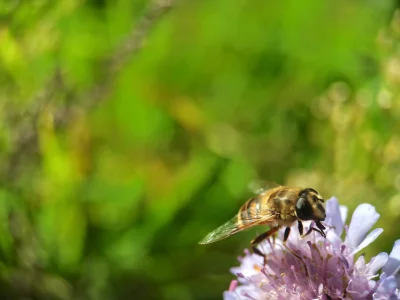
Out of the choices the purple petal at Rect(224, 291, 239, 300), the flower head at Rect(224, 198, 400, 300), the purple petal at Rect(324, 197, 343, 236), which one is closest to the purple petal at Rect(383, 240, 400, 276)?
the flower head at Rect(224, 198, 400, 300)

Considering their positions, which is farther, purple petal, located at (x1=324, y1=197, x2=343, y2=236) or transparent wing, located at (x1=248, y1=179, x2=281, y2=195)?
transparent wing, located at (x1=248, y1=179, x2=281, y2=195)

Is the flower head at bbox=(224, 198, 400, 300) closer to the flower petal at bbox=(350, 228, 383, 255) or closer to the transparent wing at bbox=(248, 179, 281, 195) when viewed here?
the flower petal at bbox=(350, 228, 383, 255)

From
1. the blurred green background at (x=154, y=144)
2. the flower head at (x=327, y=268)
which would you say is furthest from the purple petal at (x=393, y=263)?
the blurred green background at (x=154, y=144)

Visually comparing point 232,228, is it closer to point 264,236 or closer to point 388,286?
point 264,236

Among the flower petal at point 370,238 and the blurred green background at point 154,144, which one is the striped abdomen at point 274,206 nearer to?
the flower petal at point 370,238

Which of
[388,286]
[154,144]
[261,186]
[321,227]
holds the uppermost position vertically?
[154,144]

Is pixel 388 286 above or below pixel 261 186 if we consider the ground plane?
below

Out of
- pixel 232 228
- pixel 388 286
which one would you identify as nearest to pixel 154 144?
pixel 232 228

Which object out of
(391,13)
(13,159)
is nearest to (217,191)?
(13,159)
